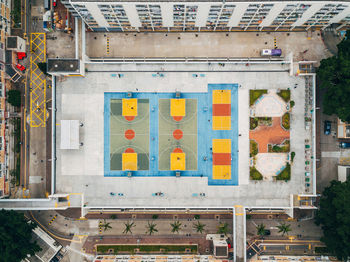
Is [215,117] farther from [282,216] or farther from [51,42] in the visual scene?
[51,42]

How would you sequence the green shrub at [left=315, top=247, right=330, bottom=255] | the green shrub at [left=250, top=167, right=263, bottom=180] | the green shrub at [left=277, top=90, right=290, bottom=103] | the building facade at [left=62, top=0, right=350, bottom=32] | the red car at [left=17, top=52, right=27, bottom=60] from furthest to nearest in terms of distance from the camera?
the red car at [left=17, top=52, right=27, bottom=60]
the green shrub at [left=315, top=247, right=330, bottom=255]
the green shrub at [left=250, top=167, right=263, bottom=180]
the green shrub at [left=277, top=90, right=290, bottom=103]
the building facade at [left=62, top=0, right=350, bottom=32]

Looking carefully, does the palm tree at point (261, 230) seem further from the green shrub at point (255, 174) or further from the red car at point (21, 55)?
the red car at point (21, 55)

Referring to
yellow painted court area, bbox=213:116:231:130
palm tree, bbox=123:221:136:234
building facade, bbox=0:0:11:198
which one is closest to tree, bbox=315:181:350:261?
yellow painted court area, bbox=213:116:231:130

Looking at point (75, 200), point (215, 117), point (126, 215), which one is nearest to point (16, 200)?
point (75, 200)

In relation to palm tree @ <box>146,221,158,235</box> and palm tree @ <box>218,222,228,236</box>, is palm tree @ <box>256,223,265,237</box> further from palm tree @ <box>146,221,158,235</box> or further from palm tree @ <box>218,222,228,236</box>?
palm tree @ <box>146,221,158,235</box>

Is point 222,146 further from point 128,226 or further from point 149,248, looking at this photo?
point 149,248

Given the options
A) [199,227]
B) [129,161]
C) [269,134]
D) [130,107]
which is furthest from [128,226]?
[269,134]
